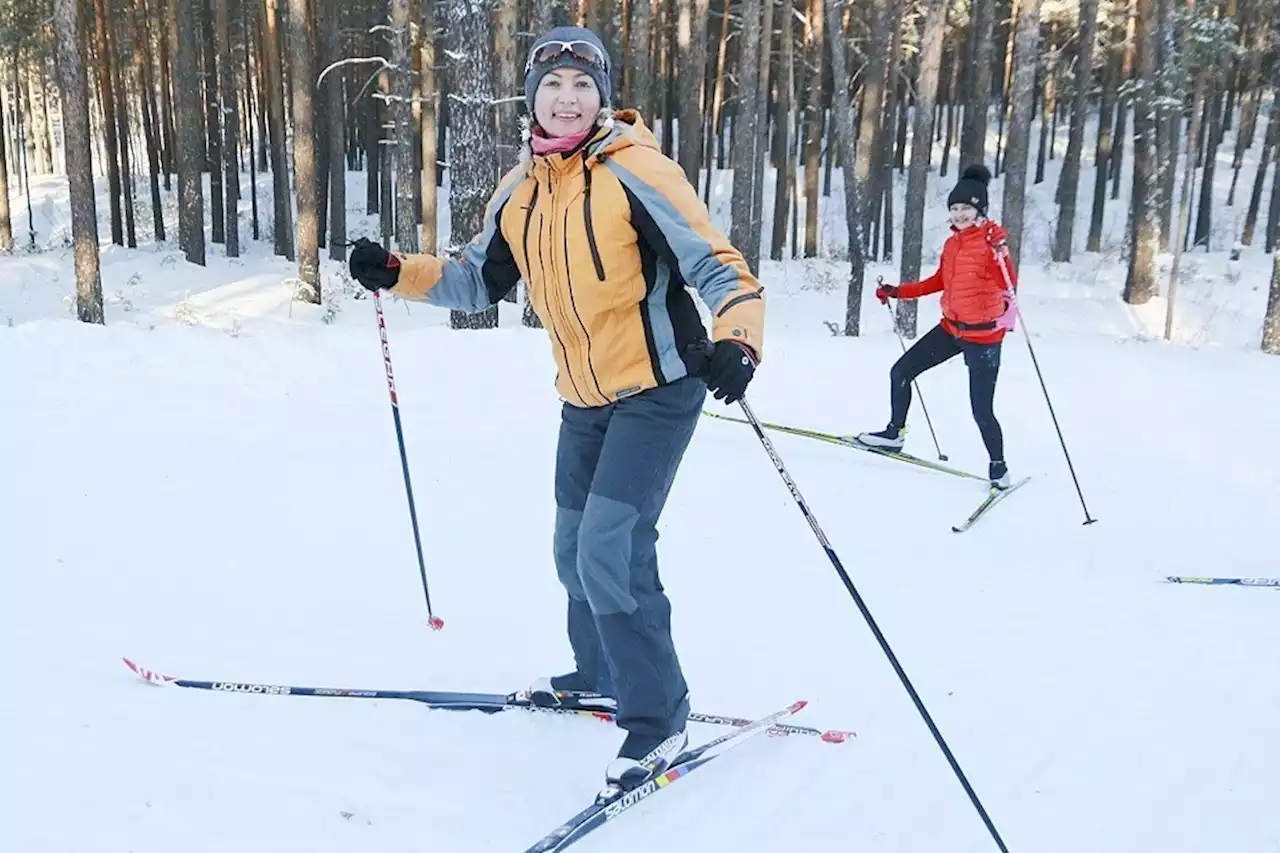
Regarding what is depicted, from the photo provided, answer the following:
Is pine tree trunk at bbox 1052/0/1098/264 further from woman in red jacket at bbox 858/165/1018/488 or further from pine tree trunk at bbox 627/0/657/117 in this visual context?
woman in red jacket at bbox 858/165/1018/488

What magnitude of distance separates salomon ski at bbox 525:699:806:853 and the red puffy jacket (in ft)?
13.4

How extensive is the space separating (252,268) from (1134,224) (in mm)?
18258

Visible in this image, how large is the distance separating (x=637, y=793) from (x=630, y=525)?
74 cm

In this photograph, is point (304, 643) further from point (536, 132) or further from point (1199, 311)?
point (1199, 311)

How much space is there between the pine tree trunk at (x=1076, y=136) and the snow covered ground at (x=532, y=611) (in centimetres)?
1512

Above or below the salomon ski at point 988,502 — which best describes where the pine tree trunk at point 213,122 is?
above

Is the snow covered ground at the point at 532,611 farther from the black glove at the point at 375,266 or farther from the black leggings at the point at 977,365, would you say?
the black glove at the point at 375,266

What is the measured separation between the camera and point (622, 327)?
8.86ft

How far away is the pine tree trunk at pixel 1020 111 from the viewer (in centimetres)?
1464

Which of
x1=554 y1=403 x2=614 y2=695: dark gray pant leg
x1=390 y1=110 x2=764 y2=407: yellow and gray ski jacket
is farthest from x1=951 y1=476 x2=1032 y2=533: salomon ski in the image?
x1=390 y1=110 x2=764 y2=407: yellow and gray ski jacket

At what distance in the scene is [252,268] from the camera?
21141 mm

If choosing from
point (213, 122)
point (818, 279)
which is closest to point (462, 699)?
point (818, 279)

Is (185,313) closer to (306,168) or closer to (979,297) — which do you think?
(306,168)

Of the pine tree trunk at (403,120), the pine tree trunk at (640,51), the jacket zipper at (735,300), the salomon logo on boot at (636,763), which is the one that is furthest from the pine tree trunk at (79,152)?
the jacket zipper at (735,300)
